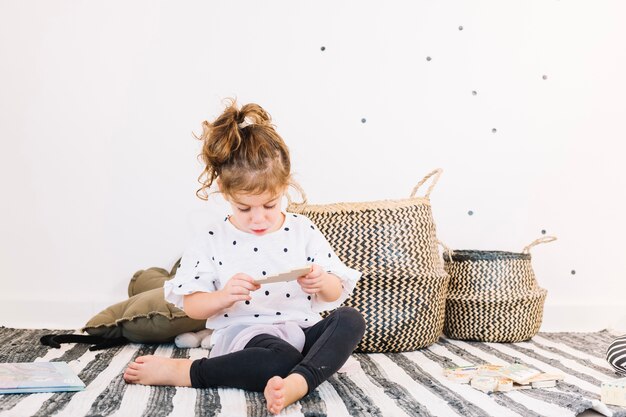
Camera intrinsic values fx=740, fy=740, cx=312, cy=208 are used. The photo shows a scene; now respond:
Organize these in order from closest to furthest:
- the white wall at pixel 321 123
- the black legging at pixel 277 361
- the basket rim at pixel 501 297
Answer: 1. the black legging at pixel 277 361
2. the basket rim at pixel 501 297
3. the white wall at pixel 321 123

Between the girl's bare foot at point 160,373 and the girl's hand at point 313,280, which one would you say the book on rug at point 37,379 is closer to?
the girl's bare foot at point 160,373

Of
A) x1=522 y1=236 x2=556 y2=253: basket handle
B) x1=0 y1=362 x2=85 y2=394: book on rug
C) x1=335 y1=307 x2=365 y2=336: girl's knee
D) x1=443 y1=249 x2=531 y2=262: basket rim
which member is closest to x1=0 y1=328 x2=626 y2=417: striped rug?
x1=0 y1=362 x2=85 y2=394: book on rug

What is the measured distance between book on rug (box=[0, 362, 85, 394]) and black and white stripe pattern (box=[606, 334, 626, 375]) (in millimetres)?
1170

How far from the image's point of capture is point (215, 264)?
5.12 feet

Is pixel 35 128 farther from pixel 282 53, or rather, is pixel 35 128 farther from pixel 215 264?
pixel 215 264

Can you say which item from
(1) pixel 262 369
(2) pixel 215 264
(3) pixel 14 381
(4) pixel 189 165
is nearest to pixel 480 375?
(1) pixel 262 369

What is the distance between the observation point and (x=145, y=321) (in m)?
1.92

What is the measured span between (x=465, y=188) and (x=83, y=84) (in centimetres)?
128

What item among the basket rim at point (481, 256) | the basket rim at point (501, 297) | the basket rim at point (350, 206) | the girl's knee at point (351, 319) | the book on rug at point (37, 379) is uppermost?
the basket rim at point (350, 206)

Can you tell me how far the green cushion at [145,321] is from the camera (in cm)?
191

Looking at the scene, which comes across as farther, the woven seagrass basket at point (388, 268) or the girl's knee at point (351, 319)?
the woven seagrass basket at point (388, 268)

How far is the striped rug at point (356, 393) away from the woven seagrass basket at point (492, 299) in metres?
0.18

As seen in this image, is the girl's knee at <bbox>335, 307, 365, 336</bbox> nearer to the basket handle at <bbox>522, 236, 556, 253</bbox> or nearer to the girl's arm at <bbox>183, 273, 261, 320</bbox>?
the girl's arm at <bbox>183, 273, 261, 320</bbox>

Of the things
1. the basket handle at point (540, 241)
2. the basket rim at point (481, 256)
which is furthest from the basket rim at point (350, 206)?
the basket handle at point (540, 241)
